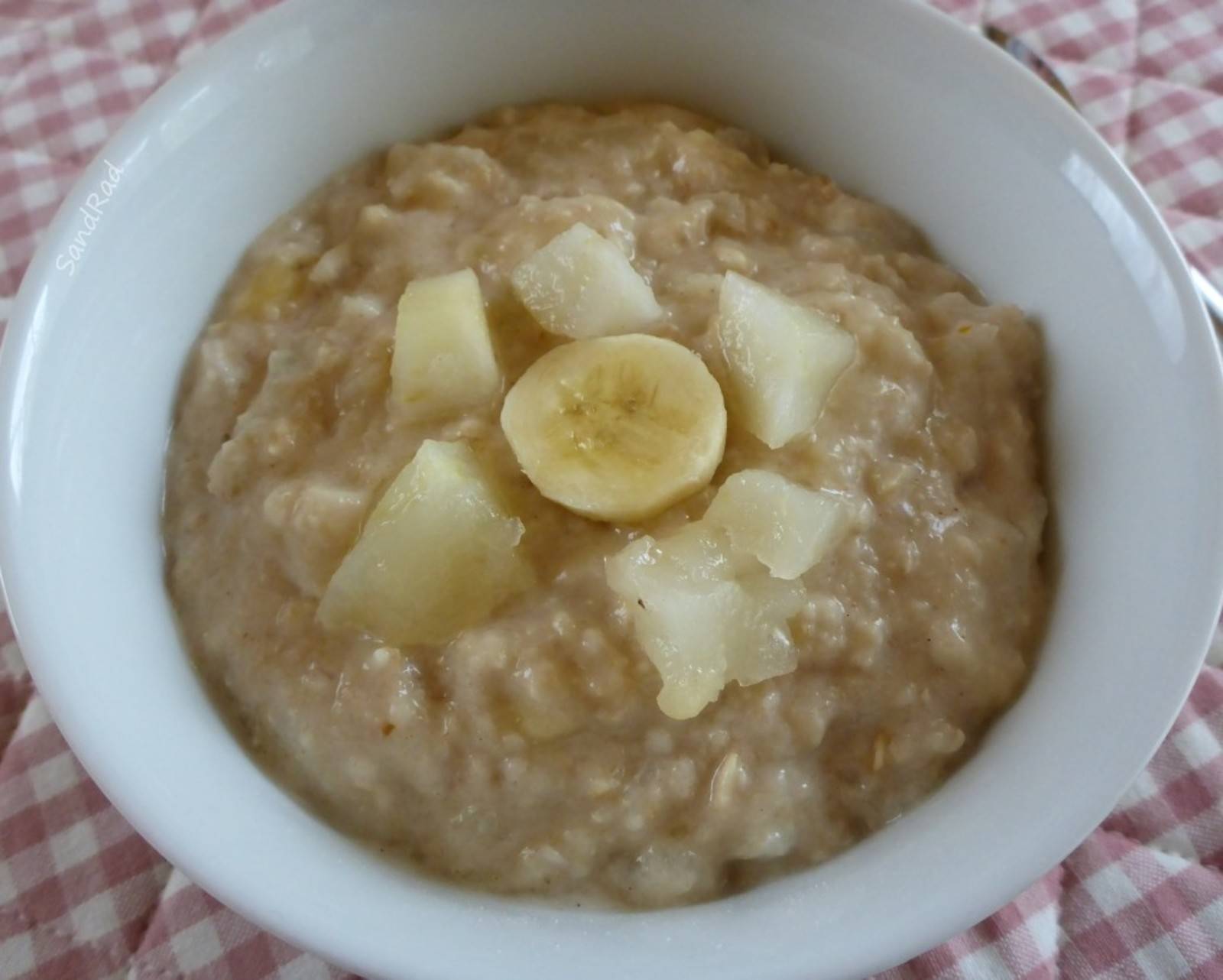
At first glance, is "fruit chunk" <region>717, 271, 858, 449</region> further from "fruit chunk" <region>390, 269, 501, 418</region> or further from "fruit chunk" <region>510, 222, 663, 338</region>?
"fruit chunk" <region>390, 269, 501, 418</region>

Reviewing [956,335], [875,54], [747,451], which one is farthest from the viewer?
[875,54]

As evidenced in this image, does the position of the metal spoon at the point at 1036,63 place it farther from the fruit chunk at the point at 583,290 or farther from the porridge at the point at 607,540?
the fruit chunk at the point at 583,290

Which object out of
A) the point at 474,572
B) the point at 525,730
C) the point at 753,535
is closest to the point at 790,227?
the point at 753,535

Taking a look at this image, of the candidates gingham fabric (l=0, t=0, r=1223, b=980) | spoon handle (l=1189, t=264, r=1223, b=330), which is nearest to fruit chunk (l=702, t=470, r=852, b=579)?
gingham fabric (l=0, t=0, r=1223, b=980)

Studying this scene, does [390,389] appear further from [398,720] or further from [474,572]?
[398,720]

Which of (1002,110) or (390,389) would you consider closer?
(390,389)

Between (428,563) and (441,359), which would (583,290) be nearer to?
(441,359)

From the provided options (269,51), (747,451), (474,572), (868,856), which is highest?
(269,51)

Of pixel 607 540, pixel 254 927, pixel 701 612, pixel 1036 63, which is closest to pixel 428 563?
pixel 607 540
